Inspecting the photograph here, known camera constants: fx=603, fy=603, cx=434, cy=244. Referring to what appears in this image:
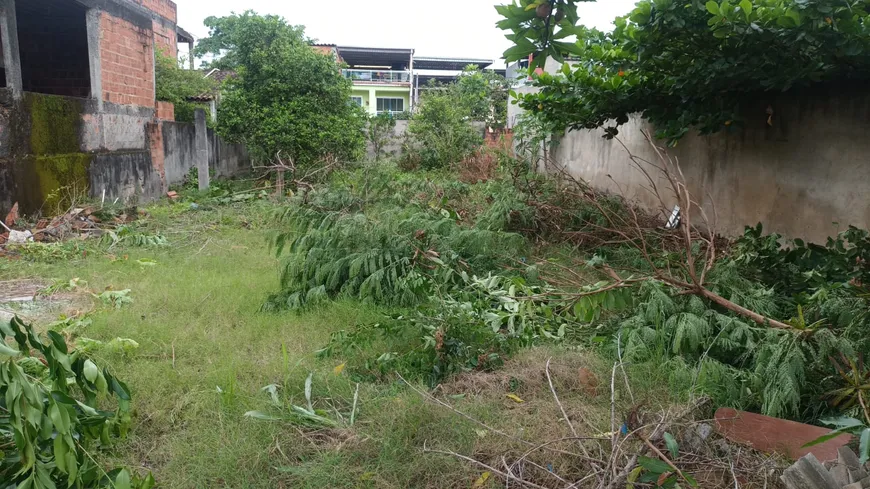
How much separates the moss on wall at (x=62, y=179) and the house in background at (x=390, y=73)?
2870cm

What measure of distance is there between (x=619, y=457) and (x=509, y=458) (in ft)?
1.47

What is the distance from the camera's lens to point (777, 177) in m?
5.57

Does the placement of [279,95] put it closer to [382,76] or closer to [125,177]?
[125,177]

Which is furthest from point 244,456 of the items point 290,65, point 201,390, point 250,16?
point 250,16

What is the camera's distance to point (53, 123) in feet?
26.0

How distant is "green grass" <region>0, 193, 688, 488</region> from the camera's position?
2562 mm

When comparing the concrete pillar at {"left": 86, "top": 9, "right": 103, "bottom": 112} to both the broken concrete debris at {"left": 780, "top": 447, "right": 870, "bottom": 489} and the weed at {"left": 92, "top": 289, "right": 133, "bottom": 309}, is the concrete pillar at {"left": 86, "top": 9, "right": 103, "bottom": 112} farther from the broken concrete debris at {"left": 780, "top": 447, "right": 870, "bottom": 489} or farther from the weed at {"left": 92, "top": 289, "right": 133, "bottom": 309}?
the broken concrete debris at {"left": 780, "top": 447, "right": 870, "bottom": 489}

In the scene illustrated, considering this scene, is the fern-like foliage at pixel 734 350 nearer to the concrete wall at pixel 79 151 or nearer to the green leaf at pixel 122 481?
the green leaf at pixel 122 481

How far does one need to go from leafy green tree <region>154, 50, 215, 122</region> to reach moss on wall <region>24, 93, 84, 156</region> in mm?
6531

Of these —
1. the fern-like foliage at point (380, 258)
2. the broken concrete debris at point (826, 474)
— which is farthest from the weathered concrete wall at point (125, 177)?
the broken concrete debris at point (826, 474)

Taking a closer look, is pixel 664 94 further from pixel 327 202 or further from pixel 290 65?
pixel 290 65

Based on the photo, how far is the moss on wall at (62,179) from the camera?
25.3 ft

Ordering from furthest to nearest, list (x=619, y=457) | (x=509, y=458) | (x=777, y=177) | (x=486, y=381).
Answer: (x=777, y=177) < (x=486, y=381) < (x=509, y=458) < (x=619, y=457)

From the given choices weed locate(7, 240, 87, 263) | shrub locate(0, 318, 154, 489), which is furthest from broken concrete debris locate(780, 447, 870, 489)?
weed locate(7, 240, 87, 263)
